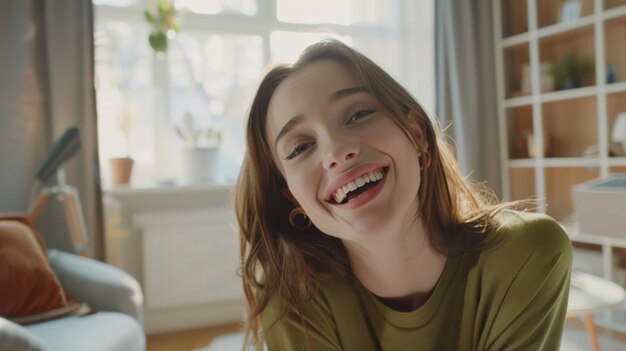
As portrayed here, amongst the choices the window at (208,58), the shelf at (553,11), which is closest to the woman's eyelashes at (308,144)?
the window at (208,58)

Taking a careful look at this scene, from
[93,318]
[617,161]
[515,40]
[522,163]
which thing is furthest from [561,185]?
[93,318]

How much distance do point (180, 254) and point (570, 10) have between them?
2556mm

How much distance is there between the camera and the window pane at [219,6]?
2.87 meters

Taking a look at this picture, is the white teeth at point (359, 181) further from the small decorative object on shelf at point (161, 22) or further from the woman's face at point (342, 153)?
the small decorative object on shelf at point (161, 22)

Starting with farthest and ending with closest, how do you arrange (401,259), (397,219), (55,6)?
(55,6)
(401,259)
(397,219)

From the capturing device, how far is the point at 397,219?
2.49ft

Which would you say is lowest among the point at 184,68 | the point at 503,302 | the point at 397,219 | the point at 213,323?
the point at 213,323

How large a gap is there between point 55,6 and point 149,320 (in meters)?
1.63

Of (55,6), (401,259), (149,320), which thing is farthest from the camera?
(149,320)

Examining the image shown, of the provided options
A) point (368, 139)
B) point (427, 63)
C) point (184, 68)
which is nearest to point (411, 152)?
point (368, 139)

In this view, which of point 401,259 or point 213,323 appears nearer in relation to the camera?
point 401,259

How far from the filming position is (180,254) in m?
2.62

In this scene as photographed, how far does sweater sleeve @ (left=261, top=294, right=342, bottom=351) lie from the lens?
0.86 meters

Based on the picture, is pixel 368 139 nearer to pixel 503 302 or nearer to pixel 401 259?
pixel 401 259
